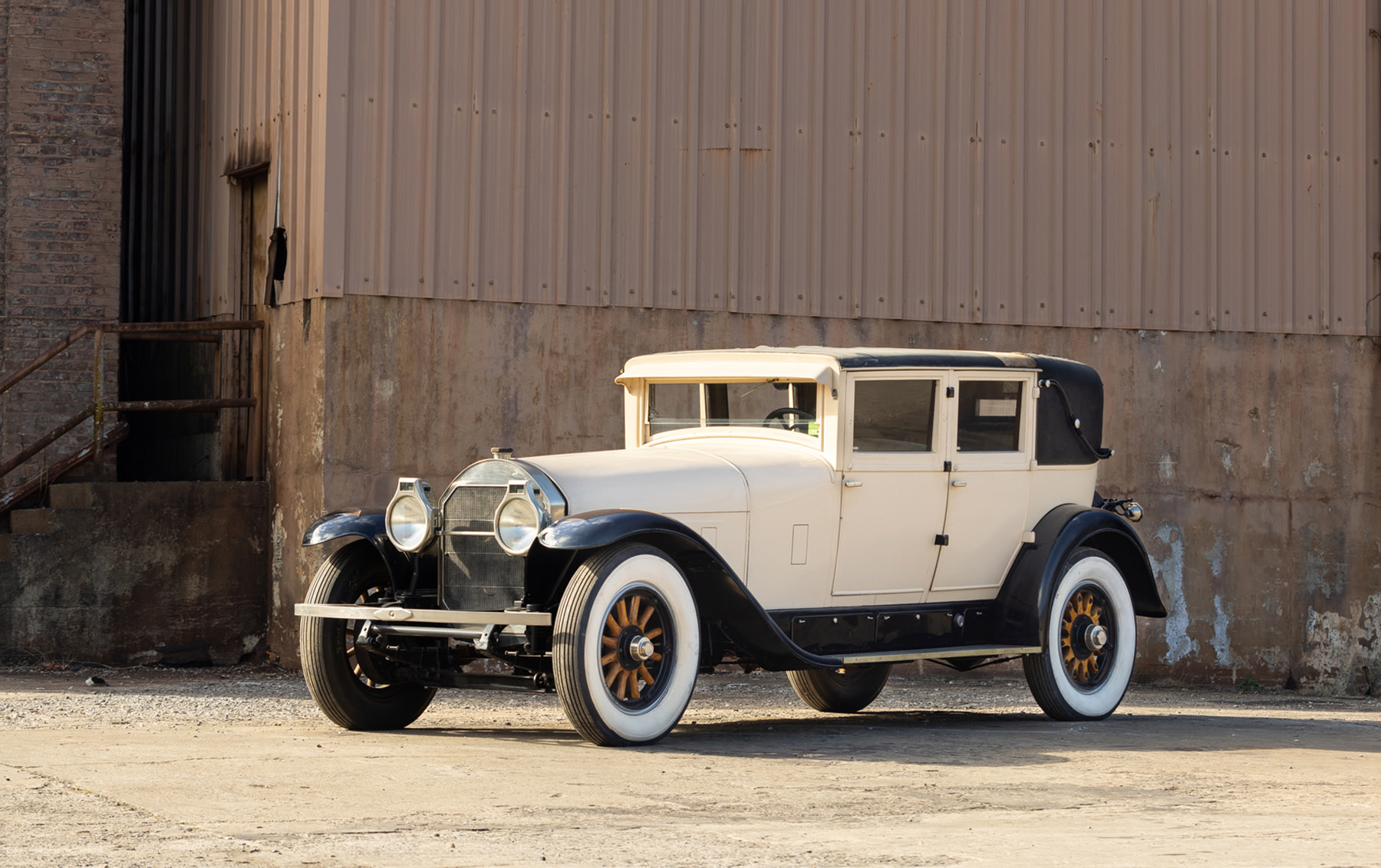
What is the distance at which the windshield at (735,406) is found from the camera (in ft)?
27.9

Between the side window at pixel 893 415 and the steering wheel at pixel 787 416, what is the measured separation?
0.24 meters

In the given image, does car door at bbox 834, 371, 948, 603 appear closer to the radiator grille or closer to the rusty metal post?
the radiator grille

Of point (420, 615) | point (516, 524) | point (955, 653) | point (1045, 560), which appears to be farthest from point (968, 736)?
point (420, 615)

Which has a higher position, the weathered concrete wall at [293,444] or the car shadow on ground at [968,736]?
the weathered concrete wall at [293,444]

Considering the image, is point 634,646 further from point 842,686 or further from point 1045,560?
point 842,686

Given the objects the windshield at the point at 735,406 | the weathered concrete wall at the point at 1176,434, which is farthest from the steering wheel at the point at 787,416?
the weathered concrete wall at the point at 1176,434

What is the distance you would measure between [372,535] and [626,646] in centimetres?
144

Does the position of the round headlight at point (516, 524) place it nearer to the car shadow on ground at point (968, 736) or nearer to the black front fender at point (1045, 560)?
the car shadow on ground at point (968, 736)

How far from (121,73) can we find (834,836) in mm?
11328

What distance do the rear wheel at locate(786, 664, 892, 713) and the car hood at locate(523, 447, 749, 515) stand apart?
6.49 feet

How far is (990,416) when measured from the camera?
896 centimetres

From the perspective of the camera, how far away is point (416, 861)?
483 cm

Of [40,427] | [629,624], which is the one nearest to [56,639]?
[40,427]

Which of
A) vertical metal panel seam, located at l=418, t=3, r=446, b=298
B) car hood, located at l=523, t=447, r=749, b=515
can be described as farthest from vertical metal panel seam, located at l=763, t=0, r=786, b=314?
car hood, located at l=523, t=447, r=749, b=515
